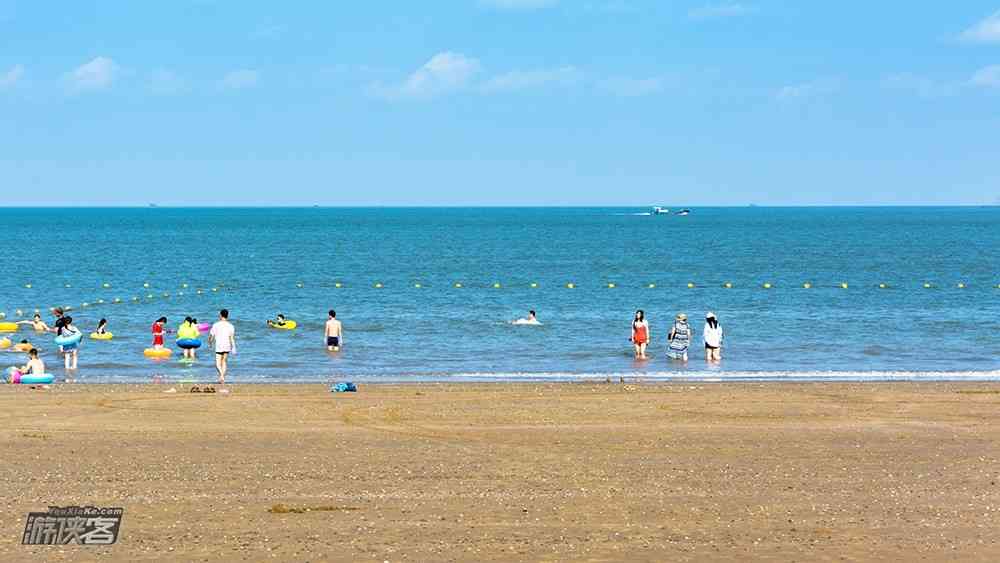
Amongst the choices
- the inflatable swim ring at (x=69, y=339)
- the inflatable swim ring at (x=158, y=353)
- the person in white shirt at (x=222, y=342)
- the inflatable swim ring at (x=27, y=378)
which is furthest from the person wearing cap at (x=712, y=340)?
the inflatable swim ring at (x=27, y=378)

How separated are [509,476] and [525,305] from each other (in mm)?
34840

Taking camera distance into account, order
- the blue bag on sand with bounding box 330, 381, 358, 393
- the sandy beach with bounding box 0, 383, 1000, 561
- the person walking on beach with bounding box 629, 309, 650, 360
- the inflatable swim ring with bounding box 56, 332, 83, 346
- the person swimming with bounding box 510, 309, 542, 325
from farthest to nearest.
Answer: the person swimming with bounding box 510, 309, 542, 325 → the person walking on beach with bounding box 629, 309, 650, 360 → the inflatable swim ring with bounding box 56, 332, 83, 346 → the blue bag on sand with bounding box 330, 381, 358, 393 → the sandy beach with bounding box 0, 383, 1000, 561

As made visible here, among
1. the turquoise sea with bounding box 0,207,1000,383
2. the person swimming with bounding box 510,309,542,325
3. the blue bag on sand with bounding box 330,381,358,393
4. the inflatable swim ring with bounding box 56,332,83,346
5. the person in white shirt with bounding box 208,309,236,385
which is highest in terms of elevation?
the person in white shirt with bounding box 208,309,236,385

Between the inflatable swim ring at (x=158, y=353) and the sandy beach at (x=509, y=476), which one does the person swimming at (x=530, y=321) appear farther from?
the sandy beach at (x=509, y=476)

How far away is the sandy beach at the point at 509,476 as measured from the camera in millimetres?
11781

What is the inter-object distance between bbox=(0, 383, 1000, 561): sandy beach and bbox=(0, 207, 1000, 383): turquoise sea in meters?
7.13

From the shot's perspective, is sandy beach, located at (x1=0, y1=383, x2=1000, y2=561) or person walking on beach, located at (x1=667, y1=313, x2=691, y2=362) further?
person walking on beach, located at (x1=667, y1=313, x2=691, y2=362)

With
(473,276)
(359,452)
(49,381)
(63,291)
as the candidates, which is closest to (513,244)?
(473,276)

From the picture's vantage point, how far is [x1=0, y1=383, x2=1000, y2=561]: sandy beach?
11.8 m

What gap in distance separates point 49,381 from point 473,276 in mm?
44756

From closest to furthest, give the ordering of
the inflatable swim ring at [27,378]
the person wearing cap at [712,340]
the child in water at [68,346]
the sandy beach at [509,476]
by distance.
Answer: the sandy beach at [509,476] < the inflatable swim ring at [27,378] < the child in water at [68,346] < the person wearing cap at [712,340]

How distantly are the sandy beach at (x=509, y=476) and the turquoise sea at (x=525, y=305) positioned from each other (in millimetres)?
7130

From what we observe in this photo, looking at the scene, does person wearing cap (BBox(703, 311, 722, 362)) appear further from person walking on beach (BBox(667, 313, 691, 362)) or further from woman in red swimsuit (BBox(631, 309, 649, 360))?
woman in red swimsuit (BBox(631, 309, 649, 360))

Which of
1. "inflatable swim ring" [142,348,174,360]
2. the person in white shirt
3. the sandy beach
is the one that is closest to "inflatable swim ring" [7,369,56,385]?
the sandy beach
